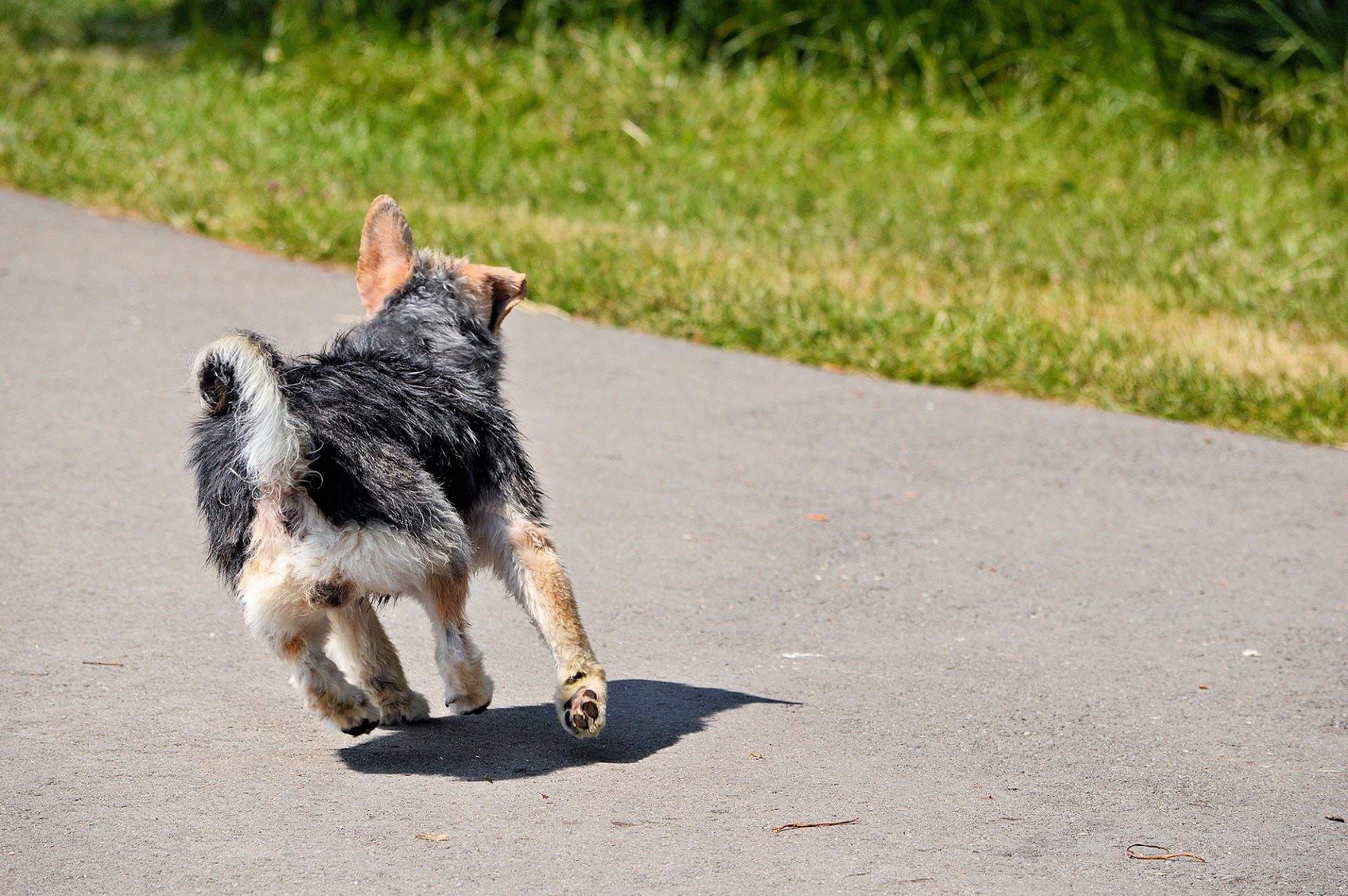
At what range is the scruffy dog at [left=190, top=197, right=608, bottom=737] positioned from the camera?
133 inches

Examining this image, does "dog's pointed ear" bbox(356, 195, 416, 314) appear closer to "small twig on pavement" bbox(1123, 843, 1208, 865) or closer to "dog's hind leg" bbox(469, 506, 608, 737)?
"dog's hind leg" bbox(469, 506, 608, 737)

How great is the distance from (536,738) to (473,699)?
21cm

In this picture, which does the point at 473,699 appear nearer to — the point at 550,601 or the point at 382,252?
the point at 550,601

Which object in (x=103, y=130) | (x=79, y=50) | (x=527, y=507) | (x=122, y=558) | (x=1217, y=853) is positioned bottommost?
(x=1217, y=853)

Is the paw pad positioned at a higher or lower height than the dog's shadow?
higher

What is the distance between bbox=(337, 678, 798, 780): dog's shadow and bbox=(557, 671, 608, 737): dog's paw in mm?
184

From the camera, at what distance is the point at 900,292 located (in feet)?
26.8

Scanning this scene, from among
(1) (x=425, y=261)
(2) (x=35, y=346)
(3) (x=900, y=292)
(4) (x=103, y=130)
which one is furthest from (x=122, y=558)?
(4) (x=103, y=130)

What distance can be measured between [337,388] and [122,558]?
172 centimetres

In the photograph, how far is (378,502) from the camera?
3.44 m

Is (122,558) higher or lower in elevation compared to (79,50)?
lower

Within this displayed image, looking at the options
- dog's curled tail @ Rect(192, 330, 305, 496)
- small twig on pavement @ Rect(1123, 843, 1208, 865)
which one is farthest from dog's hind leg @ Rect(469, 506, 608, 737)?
small twig on pavement @ Rect(1123, 843, 1208, 865)

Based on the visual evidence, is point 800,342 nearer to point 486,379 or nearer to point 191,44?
point 486,379

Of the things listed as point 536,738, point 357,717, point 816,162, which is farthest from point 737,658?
point 816,162
